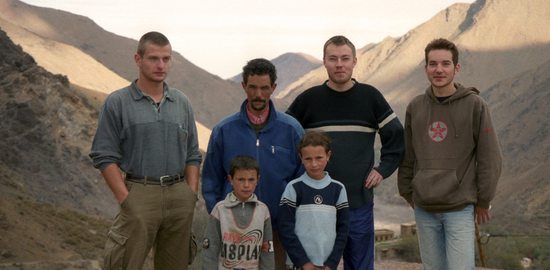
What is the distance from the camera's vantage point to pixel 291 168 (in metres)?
4.87

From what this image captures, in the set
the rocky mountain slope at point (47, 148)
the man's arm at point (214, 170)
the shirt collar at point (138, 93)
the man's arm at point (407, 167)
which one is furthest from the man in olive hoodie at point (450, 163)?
the rocky mountain slope at point (47, 148)

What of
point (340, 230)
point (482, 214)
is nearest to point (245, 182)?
point (340, 230)

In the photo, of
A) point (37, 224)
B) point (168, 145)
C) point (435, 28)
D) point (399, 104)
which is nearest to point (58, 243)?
point (37, 224)

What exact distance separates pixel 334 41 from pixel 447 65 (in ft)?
2.73

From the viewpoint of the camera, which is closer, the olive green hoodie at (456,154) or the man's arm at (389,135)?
the olive green hoodie at (456,154)

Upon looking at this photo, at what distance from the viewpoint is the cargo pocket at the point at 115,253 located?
14.9ft

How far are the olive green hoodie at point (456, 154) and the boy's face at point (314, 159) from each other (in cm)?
73

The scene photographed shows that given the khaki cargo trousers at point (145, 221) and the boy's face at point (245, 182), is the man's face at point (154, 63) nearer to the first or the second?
the khaki cargo trousers at point (145, 221)

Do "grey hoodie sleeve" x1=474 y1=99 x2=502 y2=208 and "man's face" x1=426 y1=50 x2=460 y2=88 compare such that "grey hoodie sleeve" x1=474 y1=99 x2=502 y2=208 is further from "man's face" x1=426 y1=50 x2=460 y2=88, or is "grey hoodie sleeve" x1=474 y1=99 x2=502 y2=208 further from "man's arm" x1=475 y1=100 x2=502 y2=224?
"man's face" x1=426 y1=50 x2=460 y2=88

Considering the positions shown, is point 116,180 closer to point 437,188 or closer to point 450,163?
point 437,188

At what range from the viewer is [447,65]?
15.8 ft

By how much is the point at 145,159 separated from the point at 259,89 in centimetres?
91

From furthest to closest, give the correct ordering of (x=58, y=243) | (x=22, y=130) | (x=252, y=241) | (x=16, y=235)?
(x=22, y=130), (x=58, y=243), (x=16, y=235), (x=252, y=241)

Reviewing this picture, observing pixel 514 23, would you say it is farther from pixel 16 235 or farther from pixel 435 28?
pixel 16 235
